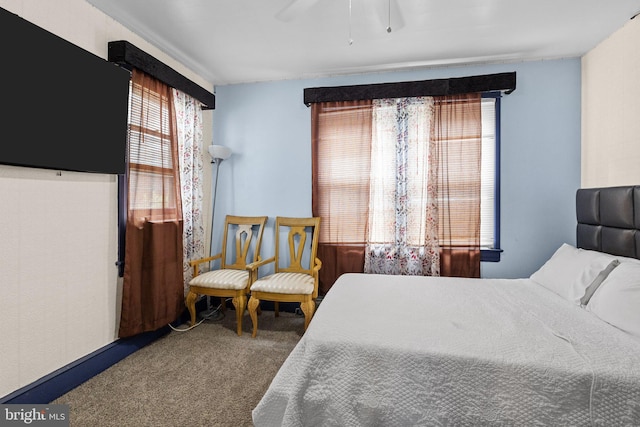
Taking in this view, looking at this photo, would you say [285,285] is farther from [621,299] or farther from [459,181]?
[621,299]

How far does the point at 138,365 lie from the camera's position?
2.47 meters

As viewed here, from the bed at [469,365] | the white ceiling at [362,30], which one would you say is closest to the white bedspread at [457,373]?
the bed at [469,365]

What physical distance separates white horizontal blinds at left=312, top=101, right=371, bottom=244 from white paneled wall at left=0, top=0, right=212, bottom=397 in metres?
1.98

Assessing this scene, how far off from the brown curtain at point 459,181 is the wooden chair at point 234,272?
79.5 inches

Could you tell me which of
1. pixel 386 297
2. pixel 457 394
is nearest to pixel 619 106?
pixel 386 297

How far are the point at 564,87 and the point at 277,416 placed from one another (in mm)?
3835

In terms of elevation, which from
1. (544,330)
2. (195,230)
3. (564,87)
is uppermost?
(564,87)

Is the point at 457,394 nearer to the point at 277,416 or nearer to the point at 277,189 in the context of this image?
the point at 277,416

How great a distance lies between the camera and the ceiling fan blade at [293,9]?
2.23 metres

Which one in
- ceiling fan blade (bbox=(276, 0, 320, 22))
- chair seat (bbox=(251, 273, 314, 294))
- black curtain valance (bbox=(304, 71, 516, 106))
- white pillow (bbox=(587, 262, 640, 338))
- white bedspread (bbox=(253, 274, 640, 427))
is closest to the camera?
white bedspread (bbox=(253, 274, 640, 427))

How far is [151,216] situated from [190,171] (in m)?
0.76

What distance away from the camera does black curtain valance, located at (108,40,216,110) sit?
2.41 metres

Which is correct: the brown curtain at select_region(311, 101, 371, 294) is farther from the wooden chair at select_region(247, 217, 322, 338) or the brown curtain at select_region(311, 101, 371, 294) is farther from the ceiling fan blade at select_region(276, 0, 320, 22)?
the ceiling fan blade at select_region(276, 0, 320, 22)

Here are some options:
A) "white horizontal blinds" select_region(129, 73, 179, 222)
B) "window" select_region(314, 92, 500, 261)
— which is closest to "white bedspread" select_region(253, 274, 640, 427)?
"window" select_region(314, 92, 500, 261)
